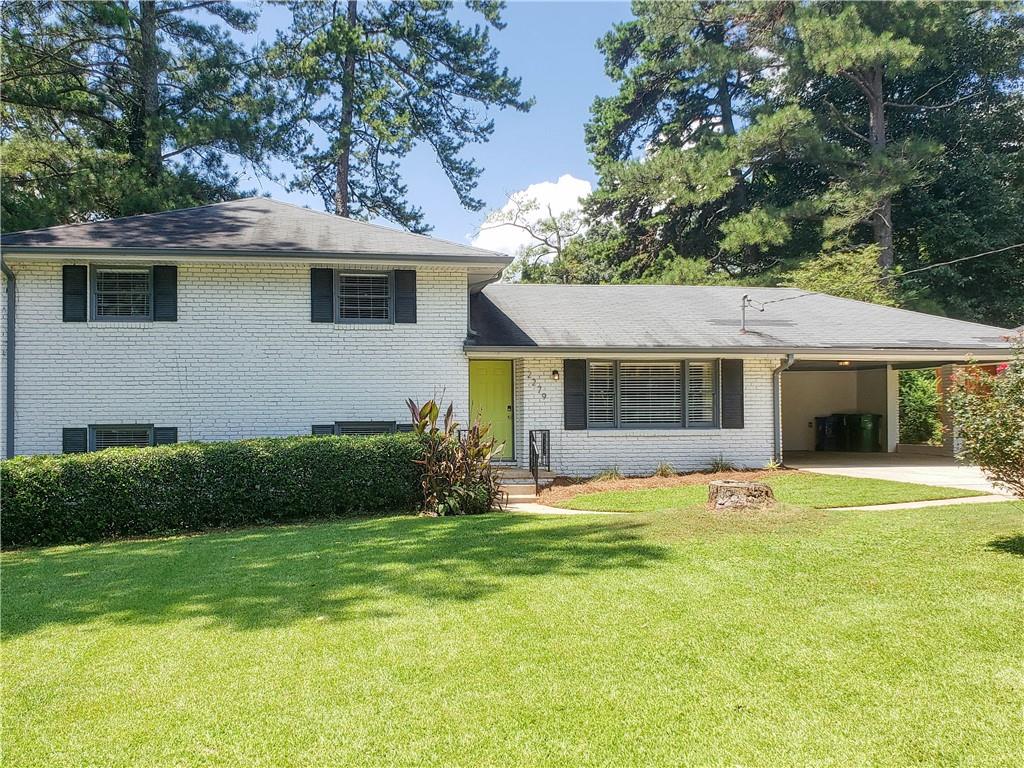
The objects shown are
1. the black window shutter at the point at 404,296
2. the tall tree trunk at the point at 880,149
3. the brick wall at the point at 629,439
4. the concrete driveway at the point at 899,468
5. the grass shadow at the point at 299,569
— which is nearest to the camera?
the grass shadow at the point at 299,569

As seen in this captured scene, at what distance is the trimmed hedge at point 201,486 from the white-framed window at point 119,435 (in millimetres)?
2412

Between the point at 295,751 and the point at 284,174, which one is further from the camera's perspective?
the point at 284,174

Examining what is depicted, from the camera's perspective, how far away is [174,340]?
1120cm

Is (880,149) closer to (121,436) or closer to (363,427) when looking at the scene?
(363,427)

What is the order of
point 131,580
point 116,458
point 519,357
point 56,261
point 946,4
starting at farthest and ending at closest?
point 946,4
point 519,357
point 56,261
point 116,458
point 131,580

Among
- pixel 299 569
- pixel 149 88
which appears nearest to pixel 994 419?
pixel 299 569

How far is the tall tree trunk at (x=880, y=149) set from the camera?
2398cm

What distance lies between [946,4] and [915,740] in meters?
29.0

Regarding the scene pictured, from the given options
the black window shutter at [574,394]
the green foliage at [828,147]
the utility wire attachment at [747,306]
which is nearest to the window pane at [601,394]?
the black window shutter at [574,394]

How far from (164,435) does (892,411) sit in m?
17.1

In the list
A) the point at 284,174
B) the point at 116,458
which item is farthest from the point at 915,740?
the point at 284,174

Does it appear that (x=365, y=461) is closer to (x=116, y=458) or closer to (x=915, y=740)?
(x=116, y=458)

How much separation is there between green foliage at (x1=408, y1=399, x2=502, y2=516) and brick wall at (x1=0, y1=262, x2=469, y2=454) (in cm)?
220

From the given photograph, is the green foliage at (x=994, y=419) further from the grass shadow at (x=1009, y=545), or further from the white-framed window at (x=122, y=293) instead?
the white-framed window at (x=122, y=293)
